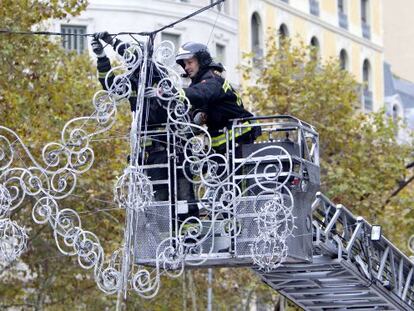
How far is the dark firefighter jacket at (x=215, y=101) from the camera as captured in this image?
17797mm

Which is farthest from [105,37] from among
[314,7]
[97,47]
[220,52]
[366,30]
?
[366,30]

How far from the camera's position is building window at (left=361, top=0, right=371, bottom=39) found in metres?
A: 70.7

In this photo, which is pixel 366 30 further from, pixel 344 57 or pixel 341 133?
pixel 341 133

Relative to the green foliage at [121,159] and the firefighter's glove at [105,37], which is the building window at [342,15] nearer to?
the green foliage at [121,159]

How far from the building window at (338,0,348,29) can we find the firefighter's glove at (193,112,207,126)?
166ft

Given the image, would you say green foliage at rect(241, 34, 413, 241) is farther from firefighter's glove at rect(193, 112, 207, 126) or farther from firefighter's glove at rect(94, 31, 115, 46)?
firefighter's glove at rect(94, 31, 115, 46)

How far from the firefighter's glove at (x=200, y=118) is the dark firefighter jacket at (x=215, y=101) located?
4cm

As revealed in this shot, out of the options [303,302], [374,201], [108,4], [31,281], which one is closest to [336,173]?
[374,201]

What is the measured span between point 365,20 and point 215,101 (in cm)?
5364

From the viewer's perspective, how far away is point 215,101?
59.6ft

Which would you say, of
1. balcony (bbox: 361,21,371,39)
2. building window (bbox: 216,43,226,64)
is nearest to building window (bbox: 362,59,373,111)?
balcony (bbox: 361,21,371,39)

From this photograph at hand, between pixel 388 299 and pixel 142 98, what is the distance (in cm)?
593

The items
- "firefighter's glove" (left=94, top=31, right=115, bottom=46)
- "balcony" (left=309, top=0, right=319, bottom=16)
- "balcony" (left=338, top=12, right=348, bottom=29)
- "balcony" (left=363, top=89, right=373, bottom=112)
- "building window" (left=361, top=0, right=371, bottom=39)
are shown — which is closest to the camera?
"firefighter's glove" (left=94, top=31, right=115, bottom=46)

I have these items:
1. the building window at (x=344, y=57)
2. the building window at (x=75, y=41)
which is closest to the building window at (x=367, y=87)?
the building window at (x=344, y=57)
